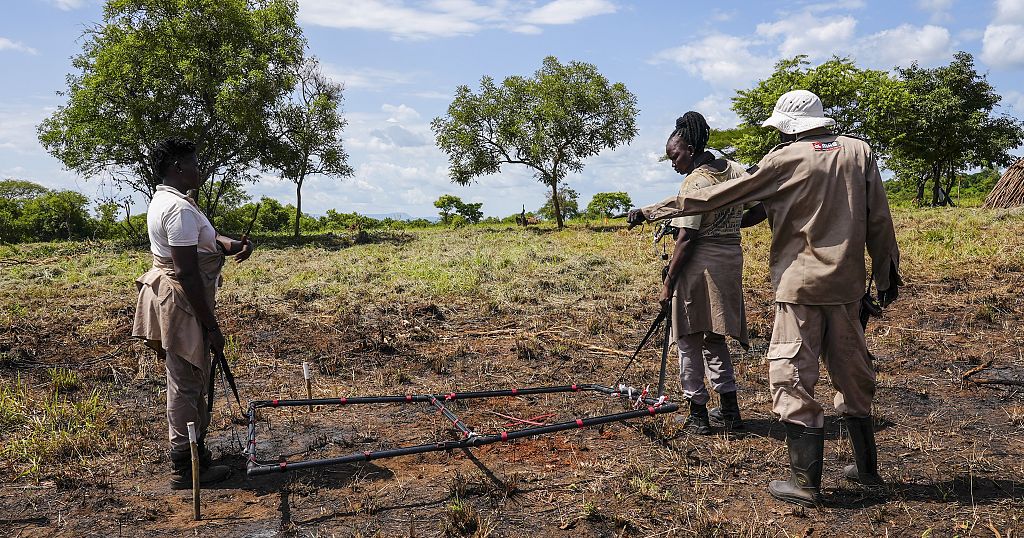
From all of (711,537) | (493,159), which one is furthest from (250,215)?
(711,537)

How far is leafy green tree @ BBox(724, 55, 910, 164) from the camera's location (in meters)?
33.3

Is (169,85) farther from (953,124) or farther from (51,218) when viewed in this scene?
(953,124)

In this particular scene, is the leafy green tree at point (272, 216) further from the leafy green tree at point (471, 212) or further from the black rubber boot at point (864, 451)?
the black rubber boot at point (864, 451)

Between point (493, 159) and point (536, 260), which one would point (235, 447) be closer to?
point (536, 260)

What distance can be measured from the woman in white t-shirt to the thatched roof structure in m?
23.8

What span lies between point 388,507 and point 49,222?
105ft

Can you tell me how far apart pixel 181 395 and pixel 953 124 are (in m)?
38.2

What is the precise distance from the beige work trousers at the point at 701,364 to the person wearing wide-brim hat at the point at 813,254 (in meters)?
1.06

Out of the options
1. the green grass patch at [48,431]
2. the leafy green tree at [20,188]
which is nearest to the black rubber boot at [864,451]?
the green grass patch at [48,431]

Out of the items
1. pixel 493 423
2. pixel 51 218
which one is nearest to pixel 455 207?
pixel 51 218

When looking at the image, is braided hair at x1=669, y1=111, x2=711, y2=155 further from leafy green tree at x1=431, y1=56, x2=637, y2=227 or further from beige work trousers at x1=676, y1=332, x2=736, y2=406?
leafy green tree at x1=431, y1=56, x2=637, y2=227

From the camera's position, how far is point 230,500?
160 inches

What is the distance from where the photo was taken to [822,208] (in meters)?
3.51

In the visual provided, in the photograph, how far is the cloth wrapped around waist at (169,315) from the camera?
13.1 feet
